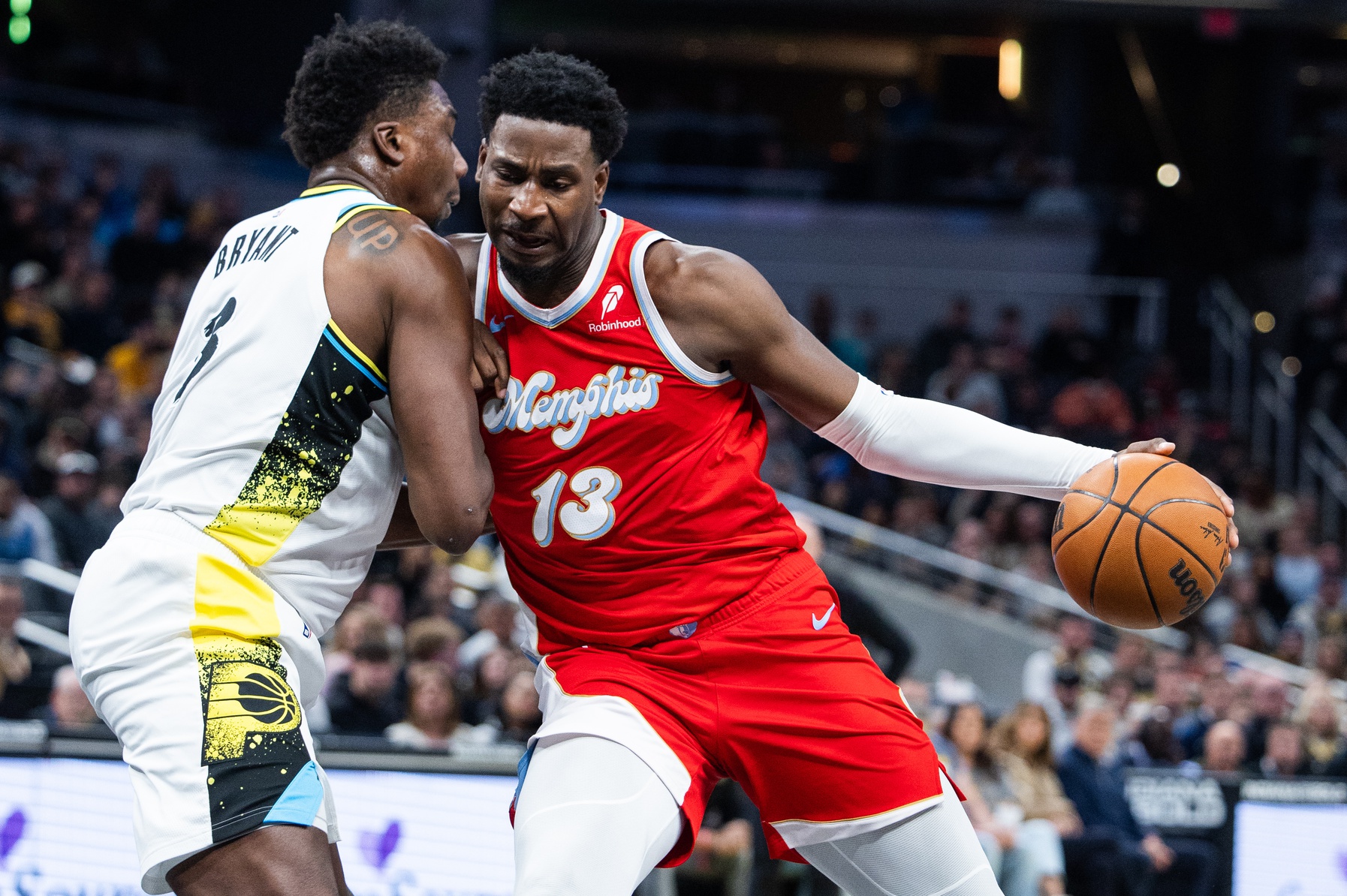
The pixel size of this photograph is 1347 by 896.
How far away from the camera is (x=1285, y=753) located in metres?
7.68

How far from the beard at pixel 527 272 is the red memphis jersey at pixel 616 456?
0.13ft

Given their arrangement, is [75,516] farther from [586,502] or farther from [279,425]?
[279,425]

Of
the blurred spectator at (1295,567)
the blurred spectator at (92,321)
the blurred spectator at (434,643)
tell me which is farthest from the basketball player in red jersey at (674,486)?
the blurred spectator at (1295,567)

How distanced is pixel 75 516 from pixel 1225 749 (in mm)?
6375

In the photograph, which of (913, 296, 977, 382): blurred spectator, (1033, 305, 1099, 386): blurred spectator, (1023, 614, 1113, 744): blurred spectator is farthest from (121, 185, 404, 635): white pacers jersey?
(1033, 305, 1099, 386): blurred spectator

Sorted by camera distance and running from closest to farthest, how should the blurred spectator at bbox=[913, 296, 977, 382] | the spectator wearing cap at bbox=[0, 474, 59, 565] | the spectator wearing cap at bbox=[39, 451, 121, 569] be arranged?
the spectator wearing cap at bbox=[0, 474, 59, 565] → the spectator wearing cap at bbox=[39, 451, 121, 569] → the blurred spectator at bbox=[913, 296, 977, 382]

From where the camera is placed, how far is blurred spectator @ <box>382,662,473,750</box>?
6.31 m

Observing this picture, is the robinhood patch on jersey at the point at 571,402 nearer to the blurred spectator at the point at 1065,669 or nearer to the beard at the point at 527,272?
the beard at the point at 527,272

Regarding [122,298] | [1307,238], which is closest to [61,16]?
[122,298]

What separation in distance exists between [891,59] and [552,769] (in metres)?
20.8

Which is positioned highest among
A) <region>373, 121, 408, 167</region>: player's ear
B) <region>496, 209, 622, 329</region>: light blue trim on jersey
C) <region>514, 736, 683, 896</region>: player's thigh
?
<region>373, 121, 408, 167</region>: player's ear

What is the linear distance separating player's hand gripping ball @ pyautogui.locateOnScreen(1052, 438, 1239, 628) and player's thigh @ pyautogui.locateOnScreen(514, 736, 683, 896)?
40.3 inches

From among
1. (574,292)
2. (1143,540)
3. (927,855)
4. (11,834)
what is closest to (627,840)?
(927,855)

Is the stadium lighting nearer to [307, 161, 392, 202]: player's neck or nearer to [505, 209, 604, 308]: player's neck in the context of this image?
[505, 209, 604, 308]: player's neck
